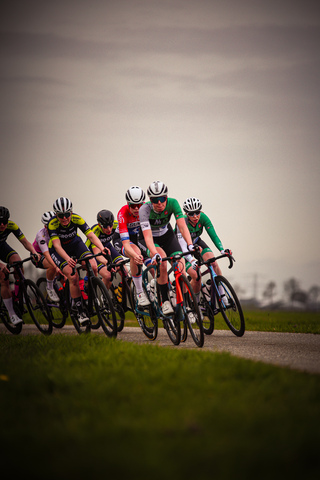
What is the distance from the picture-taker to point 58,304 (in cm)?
1163

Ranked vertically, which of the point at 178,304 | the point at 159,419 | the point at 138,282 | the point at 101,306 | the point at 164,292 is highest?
the point at 138,282

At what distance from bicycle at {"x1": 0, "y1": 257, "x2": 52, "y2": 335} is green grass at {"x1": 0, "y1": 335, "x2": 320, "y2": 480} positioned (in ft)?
16.0

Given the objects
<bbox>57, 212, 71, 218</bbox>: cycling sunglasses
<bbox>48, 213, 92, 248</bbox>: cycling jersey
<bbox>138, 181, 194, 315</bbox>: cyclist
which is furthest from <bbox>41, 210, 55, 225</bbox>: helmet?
<bbox>138, 181, 194, 315</bbox>: cyclist

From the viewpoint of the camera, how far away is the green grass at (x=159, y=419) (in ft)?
9.52

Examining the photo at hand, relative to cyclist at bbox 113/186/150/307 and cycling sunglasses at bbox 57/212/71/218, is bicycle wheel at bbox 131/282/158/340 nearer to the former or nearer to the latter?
cyclist at bbox 113/186/150/307

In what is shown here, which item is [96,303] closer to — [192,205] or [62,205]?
[62,205]

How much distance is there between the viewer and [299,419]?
11.8 ft

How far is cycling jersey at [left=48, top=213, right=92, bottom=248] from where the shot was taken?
10.2m

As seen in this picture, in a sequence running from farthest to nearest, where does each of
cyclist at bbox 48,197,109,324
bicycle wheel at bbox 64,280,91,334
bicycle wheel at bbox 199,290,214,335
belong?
1. bicycle wheel at bbox 64,280,91,334
2. cyclist at bbox 48,197,109,324
3. bicycle wheel at bbox 199,290,214,335

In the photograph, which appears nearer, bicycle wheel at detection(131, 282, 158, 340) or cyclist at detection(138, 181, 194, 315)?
cyclist at detection(138, 181, 194, 315)

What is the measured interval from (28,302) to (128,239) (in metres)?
3.24

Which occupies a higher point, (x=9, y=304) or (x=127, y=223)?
(x=127, y=223)

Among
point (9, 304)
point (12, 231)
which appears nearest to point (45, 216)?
point (12, 231)

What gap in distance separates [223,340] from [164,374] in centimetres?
408
